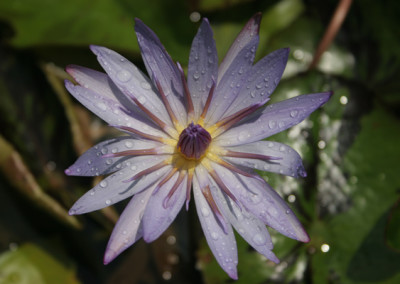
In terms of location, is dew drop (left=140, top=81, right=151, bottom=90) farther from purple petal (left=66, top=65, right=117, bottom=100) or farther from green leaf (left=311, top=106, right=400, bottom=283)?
green leaf (left=311, top=106, right=400, bottom=283)

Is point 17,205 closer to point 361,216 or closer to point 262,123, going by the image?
point 262,123

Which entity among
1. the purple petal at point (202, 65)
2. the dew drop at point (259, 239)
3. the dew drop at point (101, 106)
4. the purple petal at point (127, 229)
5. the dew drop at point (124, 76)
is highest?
→ the dew drop at point (124, 76)

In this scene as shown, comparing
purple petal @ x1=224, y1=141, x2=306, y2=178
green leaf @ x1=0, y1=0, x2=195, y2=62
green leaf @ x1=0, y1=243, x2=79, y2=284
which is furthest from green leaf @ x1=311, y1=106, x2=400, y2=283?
green leaf @ x1=0, y1=243, x2=79, y2=284

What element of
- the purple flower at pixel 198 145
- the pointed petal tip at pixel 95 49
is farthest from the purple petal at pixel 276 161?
the pointed petal tip at pixel 95 49

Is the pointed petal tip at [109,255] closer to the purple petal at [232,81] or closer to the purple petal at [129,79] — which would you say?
the purple petal at [129,79]

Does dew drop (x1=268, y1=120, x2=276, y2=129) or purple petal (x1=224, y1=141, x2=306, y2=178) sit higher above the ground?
dew drop (x1=268, y1=120, x2=276, y2=129)

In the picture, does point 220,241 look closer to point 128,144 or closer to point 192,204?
point 128,144
